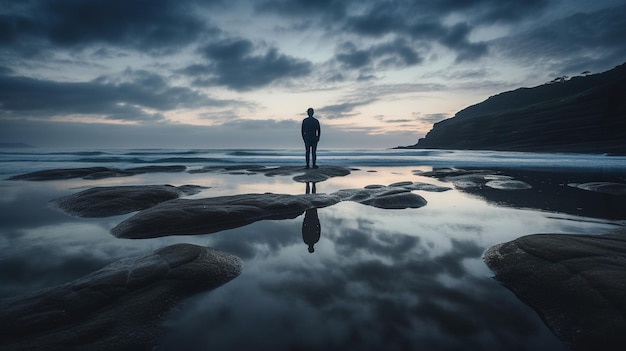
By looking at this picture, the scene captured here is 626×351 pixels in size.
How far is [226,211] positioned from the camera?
244 inches

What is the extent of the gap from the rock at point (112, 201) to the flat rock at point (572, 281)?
784cm

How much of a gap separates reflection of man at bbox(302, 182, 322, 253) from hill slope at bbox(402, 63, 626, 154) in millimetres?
41722

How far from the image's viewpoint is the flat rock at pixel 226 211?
A: 541cm

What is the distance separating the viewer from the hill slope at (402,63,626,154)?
38.6 m

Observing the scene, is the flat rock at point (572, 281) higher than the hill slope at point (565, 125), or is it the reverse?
the hill slope at point (565, 125)

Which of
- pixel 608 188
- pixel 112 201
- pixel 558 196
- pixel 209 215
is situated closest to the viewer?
pixel 209 215

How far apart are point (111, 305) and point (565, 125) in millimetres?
58947

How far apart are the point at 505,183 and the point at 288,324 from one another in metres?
11.7

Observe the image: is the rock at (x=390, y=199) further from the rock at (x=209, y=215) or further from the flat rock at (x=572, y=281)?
the flat rock at (x=572, y=281)

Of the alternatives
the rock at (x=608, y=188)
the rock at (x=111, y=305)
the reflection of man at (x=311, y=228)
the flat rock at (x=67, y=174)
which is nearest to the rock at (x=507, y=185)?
the rock at (x=608, y=188)

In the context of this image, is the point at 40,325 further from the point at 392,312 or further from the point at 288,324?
the point at 392,312

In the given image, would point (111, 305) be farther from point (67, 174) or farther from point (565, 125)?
point (565, 125)

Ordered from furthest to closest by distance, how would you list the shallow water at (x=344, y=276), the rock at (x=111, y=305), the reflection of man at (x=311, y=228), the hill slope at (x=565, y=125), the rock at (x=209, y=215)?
the hill slope at (x=565, y=125), the rock at (x=209, y=215), the reflection of man at (x=311, y=228), the shallow water at (x=344, y=276), the rock at (x=111, y=305)

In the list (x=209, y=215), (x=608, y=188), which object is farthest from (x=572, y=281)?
(x=608, y=188)
